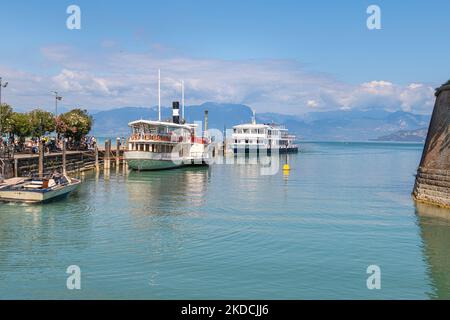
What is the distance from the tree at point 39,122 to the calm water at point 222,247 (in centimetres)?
2339

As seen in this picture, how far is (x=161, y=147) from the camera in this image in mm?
66062

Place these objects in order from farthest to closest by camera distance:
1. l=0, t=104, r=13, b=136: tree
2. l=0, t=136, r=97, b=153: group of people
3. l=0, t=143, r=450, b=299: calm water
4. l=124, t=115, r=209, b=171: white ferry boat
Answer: l=124, t=115, r=209, b=171: white ferry boat
l=0, t=104, r=13, b=136: tree
l=0, t=136, r=97, b=153: group of people
l=0, t=143, r=450, b=299: calm water

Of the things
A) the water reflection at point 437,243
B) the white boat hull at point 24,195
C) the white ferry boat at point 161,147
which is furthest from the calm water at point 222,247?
the white ferry boat at point 161,147

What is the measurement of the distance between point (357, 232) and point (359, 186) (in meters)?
25.9

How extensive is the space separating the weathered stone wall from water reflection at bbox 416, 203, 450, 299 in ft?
2.86

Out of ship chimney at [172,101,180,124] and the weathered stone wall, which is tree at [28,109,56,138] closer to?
ship chimney at [172,101,180,124]

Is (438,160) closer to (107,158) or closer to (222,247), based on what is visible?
Answer: (222,247)

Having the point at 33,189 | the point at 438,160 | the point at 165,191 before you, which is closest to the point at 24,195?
the point at 33,189

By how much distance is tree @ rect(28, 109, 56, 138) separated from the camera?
6128cm

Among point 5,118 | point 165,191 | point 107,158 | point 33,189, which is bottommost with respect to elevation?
point 165,191

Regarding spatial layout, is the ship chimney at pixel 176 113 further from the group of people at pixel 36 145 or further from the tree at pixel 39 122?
the tree at pixel 39 122

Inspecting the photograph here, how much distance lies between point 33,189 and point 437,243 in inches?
964

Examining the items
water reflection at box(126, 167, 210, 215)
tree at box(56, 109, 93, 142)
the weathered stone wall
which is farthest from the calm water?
tree at box(56, 109, 93, 142)
